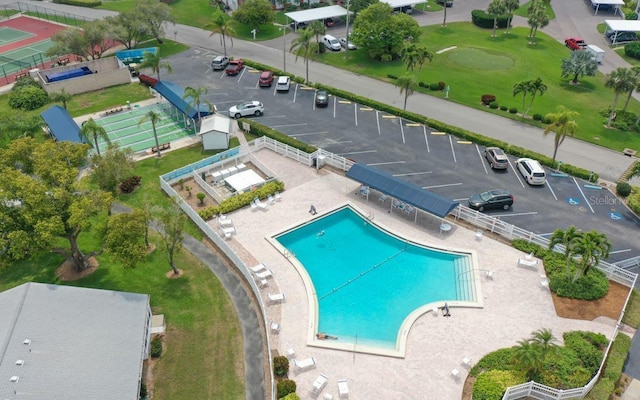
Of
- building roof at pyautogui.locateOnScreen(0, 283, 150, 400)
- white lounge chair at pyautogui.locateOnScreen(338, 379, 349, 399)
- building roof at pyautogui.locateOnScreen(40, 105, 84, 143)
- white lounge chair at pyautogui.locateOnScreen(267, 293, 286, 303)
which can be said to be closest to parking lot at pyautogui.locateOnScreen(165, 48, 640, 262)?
building roof at pyautogui.locateOnScreen(40, 105, 84, 143)

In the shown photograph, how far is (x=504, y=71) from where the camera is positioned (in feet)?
250

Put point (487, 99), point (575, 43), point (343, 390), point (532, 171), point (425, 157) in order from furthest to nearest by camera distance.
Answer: point (575, 43) < point (487, 99) < point (425, 157) < point (532, 171) < point (343, 390)

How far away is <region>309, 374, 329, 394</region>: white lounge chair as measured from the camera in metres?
30.0

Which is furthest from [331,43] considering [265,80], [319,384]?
[319,384]

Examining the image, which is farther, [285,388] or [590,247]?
[590,247]

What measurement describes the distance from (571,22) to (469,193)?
68281 millimetres

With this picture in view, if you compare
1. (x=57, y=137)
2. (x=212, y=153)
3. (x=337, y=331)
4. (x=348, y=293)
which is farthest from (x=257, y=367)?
(x=57, y=137)

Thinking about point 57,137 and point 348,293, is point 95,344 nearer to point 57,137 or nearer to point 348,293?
point 348,293

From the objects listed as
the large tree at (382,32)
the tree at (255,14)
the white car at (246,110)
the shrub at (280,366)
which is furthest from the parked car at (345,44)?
the shrub at (280,366)

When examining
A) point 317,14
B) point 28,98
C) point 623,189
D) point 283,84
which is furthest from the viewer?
point 317,14

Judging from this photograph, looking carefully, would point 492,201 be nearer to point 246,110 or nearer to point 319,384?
point 319,384

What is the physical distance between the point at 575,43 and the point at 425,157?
49194 millimetres

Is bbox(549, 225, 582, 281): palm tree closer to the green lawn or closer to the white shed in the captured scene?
the green lawn

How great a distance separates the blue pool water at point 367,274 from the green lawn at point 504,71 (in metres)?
31.1
